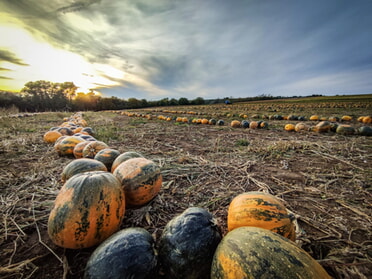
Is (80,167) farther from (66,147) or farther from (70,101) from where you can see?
(70,101)

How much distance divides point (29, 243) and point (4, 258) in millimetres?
161

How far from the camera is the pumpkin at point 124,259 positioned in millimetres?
953

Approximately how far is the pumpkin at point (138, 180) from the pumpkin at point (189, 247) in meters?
0.65

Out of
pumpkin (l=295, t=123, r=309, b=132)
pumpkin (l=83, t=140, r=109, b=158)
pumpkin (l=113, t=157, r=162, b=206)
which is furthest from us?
pumpkin (l=295, t=123, r=309, b=132)

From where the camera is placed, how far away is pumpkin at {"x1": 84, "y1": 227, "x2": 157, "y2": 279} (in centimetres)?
95

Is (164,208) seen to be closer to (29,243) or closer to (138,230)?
(138,230)

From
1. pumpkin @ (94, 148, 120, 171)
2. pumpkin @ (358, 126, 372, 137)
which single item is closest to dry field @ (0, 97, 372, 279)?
pumpkin @ (94, 148, 120, 171)

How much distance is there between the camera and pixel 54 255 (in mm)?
1324

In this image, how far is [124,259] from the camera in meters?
0.99

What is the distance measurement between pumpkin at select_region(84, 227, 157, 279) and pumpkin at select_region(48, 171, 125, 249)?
253 millimetres

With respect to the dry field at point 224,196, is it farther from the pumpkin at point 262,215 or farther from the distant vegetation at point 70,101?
the distant vegetation at point 70,101

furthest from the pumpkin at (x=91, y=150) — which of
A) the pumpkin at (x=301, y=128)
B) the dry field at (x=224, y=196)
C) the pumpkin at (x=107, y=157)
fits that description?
the pumpkin at (x=301, y=128)

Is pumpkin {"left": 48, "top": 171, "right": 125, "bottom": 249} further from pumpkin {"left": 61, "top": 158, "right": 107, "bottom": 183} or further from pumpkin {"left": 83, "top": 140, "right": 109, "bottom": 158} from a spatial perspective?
pumpkin {"left": 83, "top": 140, "right": 109, "bottom": 158}

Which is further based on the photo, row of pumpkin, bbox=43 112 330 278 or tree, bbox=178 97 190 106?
tree, bbox=178 97 190 106
